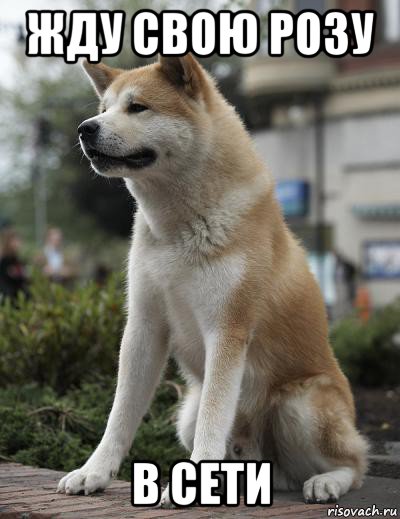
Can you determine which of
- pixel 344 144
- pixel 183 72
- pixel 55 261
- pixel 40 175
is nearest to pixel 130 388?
pixel 183 72

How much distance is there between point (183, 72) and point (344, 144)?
24155mm

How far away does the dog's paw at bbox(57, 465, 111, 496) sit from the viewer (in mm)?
4609

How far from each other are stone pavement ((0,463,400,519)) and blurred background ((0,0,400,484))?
716 millimetres

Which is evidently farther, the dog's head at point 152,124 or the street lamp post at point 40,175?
the street lamp post at point 40,175

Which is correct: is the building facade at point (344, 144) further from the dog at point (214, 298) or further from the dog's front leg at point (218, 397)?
the dog's front leg at point (218, 397)

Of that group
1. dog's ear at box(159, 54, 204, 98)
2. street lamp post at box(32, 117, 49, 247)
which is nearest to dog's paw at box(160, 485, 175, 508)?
dog's ear at box(159, 54, 204, 98)

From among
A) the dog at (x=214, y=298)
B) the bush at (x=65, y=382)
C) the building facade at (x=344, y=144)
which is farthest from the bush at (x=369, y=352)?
the building facade at (x=344, y=144)

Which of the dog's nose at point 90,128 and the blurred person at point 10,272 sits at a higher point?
the dog's nose at point 90,128

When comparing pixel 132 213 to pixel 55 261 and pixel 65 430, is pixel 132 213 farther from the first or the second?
pixel 55 261

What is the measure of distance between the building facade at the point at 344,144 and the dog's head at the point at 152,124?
2176 cm

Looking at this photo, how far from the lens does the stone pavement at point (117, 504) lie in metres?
4.25

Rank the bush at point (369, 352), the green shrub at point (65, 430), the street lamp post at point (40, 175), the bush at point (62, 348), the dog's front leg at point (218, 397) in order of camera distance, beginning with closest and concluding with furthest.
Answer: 1. the dog's front leg at point (218, 397)
2. the green shrub at point (65, 430)
3. the bush at point (62, 348)
4. the bush at point (369, 352)
5. the street lamp post at point (40, 175)

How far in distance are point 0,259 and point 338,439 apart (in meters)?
8.62

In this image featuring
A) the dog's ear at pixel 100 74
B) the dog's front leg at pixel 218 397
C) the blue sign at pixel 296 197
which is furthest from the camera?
the blue sign at pixel 296 197
